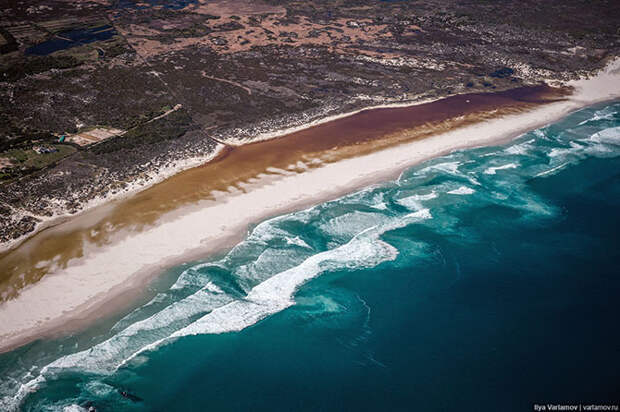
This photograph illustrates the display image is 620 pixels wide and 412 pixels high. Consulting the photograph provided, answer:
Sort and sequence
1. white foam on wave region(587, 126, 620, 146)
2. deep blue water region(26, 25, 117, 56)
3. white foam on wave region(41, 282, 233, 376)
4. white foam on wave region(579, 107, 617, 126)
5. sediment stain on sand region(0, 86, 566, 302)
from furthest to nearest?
deep blue water region(26, 25, 117, 56)
white foam on wave region(579, 107, 617, 126)
white foam on wave region(587, 126, 620, 146)
sediment stain on sand region(0, 86, 566, 302)
white foam on wave region(41, 282, 233, 376)

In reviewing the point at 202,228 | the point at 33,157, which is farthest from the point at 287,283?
the point at 33,157

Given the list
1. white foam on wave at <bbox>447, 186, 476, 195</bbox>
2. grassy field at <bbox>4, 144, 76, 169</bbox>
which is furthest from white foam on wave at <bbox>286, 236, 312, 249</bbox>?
grassy field at <bbox>4, 144, 76, 169</bbox>

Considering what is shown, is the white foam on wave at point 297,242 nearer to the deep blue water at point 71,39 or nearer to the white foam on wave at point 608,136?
the white foam on wave at point 608,136

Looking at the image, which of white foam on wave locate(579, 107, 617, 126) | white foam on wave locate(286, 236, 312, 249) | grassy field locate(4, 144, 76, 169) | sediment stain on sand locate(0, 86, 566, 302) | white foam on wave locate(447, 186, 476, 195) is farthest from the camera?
white foam on wave locate(579, 107, 617, 126)

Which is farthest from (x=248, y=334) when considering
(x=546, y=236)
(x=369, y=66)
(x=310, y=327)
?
(x=369, y=66)

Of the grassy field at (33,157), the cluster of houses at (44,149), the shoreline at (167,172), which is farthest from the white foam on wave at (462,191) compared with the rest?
the cluster of houses at (44,149)

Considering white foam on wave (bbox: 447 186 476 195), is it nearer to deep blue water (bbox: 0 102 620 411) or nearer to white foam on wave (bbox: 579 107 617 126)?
deep blue water (bbox: 0 102 620 411)

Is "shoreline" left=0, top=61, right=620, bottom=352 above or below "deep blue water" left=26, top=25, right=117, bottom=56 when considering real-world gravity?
below
